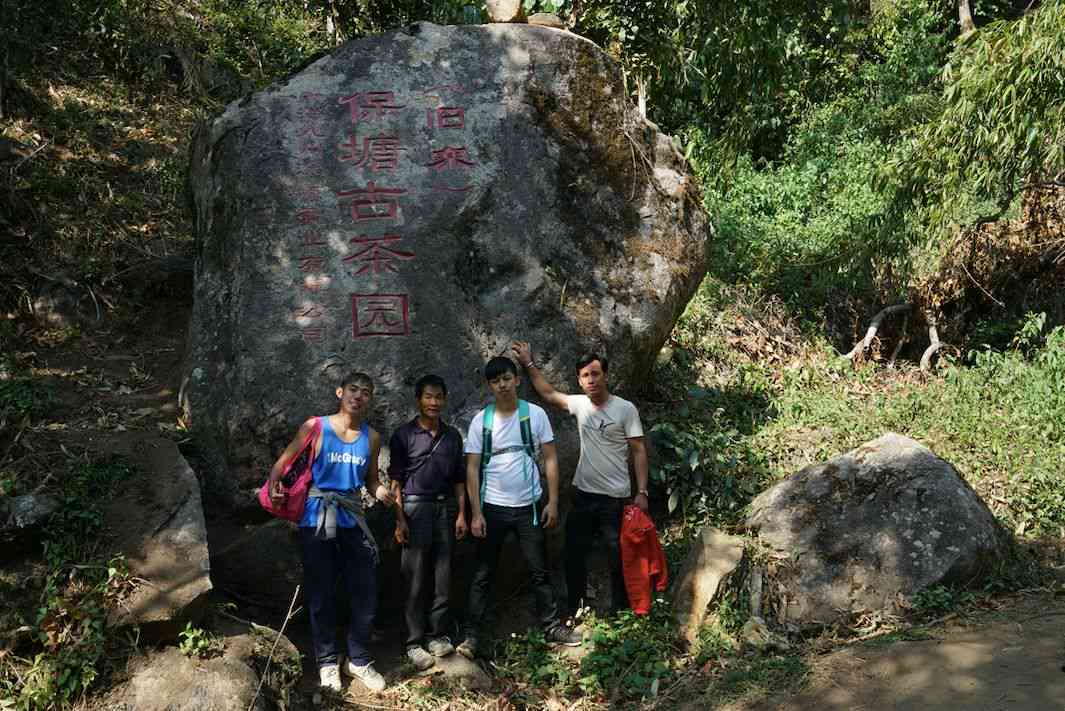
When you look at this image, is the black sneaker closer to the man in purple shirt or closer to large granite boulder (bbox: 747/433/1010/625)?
the man in purple shirt

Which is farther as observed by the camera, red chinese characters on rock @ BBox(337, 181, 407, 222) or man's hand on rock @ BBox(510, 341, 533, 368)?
red chinese characters on rock @ BBox(337, 181, 407, 222)

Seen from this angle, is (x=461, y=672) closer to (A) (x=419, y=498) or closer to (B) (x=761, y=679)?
(A) (x=419, y=498)

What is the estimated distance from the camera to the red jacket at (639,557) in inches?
223

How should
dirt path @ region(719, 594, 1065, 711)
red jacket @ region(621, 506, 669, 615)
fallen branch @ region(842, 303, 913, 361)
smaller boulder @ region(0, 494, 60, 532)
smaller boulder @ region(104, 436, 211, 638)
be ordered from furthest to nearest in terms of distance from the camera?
fallen branch @ region(842, 303, 913, 361) < red jacket @ region(621, 506, 669, 615) < smaller boulder @ region(0, 494, 60, 532) < smaller boulder @ region(104, 436, 211, 638) < dirt path @ region(719, 594, 1065, 711)

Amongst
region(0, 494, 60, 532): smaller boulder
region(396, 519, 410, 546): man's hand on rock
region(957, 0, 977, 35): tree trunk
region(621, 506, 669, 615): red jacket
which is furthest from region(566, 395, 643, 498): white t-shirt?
region(957, 0, 977, 35): tree trunk

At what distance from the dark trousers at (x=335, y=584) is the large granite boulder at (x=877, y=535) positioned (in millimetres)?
2504

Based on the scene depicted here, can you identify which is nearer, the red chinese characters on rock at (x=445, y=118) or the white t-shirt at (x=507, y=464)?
the white t-shirt at (x=507, y=464)

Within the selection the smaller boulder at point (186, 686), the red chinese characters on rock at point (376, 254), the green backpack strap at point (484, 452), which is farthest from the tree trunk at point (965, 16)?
the smaller boulder at point (186, 686)

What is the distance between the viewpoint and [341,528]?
5.20 metres

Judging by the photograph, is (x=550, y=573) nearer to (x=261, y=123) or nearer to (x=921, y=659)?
(x=921, y=659)

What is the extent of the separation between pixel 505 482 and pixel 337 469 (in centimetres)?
97

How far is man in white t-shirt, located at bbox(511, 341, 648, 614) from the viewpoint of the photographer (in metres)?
5.72

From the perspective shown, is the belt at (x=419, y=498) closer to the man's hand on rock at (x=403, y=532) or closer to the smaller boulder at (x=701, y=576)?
the man's hand on rock at (x=403, y=532)

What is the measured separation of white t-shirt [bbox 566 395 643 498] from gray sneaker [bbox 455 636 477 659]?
1.11 meters
